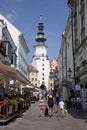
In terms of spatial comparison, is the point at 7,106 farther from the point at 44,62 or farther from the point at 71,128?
the point at 44,62

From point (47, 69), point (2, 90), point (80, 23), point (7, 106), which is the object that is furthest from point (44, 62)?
point (7, 106)

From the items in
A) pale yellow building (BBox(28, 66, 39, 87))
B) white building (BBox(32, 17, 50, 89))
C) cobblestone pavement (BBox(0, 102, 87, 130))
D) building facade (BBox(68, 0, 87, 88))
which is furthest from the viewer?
pale yellow building (BBox(28, 66, 39, 87))

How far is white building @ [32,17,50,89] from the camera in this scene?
6678 inches

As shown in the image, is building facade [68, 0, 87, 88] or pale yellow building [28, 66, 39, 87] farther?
pale yellow building [28, 66, 39, 87]

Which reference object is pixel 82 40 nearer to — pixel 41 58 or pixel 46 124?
pixel 46 124

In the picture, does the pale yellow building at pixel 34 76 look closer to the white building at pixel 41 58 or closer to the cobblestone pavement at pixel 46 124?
the white building at pixel 41 58

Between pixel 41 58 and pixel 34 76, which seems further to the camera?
pixel 34 76

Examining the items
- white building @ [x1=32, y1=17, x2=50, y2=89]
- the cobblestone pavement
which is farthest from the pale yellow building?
the cobblestone pavement

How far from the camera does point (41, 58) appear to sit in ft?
563

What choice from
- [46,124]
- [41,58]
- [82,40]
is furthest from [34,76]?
[46,124]

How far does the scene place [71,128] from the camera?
52.4 ft

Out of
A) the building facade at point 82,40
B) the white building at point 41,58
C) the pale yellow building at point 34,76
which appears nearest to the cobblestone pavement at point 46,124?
the building facade at point 82,40

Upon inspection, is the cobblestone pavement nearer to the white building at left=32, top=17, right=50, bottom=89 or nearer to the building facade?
the building facade

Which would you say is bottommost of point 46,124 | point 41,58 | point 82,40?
point 46,124
